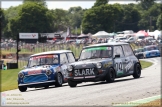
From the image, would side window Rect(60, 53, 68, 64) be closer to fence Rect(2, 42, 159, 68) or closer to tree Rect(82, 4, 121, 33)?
fence Rect(2, 42, 159, 68)

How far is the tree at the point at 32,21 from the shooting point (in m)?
132

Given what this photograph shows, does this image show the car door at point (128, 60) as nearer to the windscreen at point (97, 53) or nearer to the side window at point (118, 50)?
the side window at point (118, 50)

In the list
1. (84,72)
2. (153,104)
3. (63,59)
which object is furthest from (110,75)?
(153,104)

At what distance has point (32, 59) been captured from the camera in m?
23.7

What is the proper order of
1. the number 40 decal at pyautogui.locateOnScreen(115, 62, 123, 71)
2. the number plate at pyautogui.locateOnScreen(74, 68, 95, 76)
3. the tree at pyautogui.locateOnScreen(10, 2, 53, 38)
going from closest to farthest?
1. the number plate at pyautogui.locateOnScreen(74, 68, 95, 76)
2. the number 40 decal at pyautogui.locateOnScreen(115, 62, 123, 71)
3. the tree at pyautogui.locateOnScreen(10, 2, 53, 38)

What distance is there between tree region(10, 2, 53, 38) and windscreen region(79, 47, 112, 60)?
109m

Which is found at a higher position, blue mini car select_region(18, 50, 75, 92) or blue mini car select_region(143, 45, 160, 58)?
blue mini car select_region(18, 50, 75, 92)

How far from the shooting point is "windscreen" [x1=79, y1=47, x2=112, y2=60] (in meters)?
22.2

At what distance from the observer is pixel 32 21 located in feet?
440

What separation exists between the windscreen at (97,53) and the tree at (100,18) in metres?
113

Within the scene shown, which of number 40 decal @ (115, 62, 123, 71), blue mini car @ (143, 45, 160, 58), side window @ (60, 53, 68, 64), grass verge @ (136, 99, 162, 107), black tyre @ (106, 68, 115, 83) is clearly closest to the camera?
grass verge @ (136, 99, 162, 107)

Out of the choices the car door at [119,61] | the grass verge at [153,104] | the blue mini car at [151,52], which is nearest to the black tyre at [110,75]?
the car door at [119,61]

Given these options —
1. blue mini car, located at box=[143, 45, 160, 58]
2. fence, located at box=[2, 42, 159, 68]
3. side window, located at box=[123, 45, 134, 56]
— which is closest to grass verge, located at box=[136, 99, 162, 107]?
side window, located at box=[123, 45, 134, 56]

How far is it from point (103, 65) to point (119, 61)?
1589 millimetres
